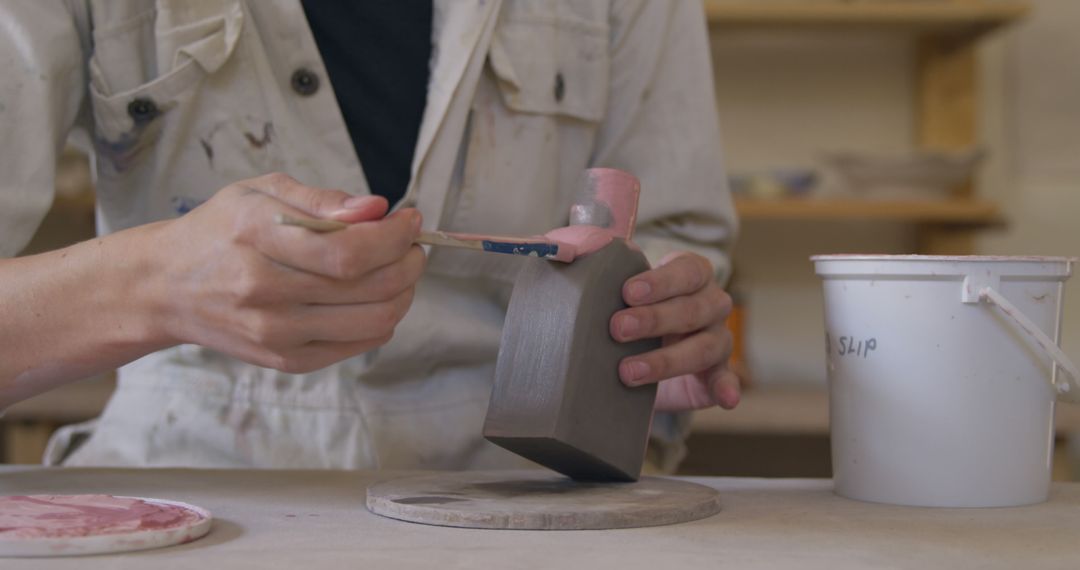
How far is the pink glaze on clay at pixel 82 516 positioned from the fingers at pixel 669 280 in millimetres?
338

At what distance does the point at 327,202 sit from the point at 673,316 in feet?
1.01

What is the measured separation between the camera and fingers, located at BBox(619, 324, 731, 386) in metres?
0.84

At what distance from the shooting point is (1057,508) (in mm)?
803

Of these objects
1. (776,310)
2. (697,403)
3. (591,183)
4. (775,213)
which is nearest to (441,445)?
(697,403)

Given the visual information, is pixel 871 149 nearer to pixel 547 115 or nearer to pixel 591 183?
pixel 547 115

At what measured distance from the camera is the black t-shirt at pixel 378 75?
110 cm

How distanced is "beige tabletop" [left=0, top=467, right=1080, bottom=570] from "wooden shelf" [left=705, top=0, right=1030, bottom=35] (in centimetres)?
154

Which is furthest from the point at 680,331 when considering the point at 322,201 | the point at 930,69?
the point at 930,69

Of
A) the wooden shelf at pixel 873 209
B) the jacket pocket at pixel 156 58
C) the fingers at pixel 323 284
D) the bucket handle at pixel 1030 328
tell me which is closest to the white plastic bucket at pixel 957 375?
the bucket handle at pixel 1030 328

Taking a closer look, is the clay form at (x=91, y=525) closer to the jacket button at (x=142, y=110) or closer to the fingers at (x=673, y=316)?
the fingers at (x=673, y=316)

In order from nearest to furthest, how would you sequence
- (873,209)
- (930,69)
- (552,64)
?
(552,64) < (873,209) < (930,69)

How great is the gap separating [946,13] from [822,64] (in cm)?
30

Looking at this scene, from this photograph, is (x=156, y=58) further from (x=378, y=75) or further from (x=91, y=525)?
(x=91, y=525)

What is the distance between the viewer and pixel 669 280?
35.7 inches
